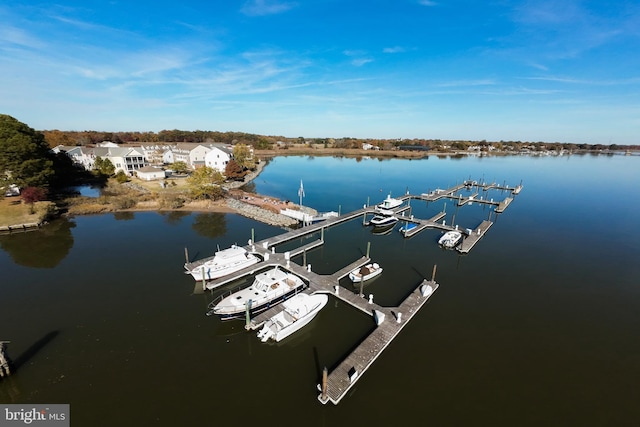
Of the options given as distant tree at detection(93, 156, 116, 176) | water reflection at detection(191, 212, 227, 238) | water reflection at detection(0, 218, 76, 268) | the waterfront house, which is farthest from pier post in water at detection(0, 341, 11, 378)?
distant tree at detection(93, 156, 116, 176)

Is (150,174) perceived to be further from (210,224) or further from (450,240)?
(450,240)

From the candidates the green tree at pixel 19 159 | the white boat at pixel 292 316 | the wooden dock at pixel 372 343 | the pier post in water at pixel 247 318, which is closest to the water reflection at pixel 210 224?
the pier post in water at pixel 247 318

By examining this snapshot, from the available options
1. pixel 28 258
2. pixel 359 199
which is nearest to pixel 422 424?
pixel 28 258

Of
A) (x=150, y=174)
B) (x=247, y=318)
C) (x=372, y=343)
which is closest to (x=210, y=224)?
(x=247, y=318)

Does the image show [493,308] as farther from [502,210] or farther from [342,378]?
[502,210]

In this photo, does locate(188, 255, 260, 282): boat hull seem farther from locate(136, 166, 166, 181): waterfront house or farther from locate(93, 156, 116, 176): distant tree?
locate(93, 156, 116, 176): distant tree

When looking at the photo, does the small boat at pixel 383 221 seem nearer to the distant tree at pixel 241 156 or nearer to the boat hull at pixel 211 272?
the boat hull at pixel 211 272

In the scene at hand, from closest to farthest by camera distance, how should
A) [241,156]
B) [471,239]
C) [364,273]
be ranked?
[364,273]
[471,239]
[241,156]
